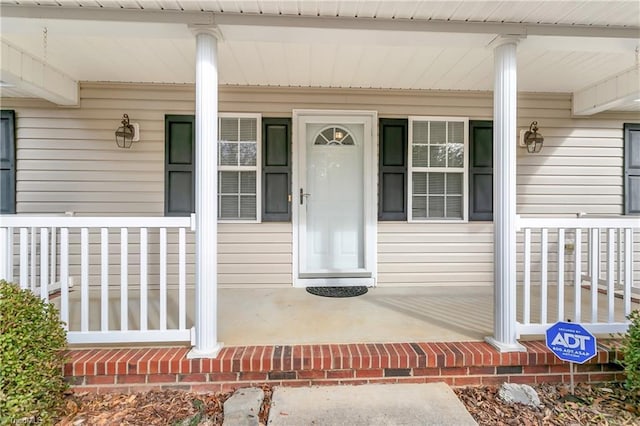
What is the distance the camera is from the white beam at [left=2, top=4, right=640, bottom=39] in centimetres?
222

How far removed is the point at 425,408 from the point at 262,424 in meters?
0.92

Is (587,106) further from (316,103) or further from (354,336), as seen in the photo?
(354,336)

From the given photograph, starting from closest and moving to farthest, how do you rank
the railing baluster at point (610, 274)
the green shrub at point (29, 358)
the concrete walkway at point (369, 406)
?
the green shrub at point (29, 358) < the concrete walkway at point (369, 406) < the railing baluster at point (610, 274)

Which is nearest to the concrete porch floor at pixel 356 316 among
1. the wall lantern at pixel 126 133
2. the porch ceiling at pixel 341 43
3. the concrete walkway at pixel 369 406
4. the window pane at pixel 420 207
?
the concrete walkway at pixel 369 406

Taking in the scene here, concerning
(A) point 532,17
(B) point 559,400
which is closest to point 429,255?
(B) point 559,400

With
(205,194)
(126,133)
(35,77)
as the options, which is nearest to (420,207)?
(205,194)

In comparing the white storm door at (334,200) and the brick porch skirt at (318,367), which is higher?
the white storm door at (334,200)

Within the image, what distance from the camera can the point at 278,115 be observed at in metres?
3.84

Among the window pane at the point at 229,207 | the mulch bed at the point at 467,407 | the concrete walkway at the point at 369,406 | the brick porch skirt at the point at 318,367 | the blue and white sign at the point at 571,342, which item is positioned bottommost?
the mulch bed at the point at 467,407

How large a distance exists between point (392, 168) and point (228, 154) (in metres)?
1.91

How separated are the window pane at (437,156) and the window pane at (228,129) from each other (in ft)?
7.57

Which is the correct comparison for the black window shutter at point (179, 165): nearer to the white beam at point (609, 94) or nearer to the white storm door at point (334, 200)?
the white storm door at point (334, 200)

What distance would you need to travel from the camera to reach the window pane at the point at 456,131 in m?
4.01

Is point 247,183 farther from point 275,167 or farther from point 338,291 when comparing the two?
point 338,291
